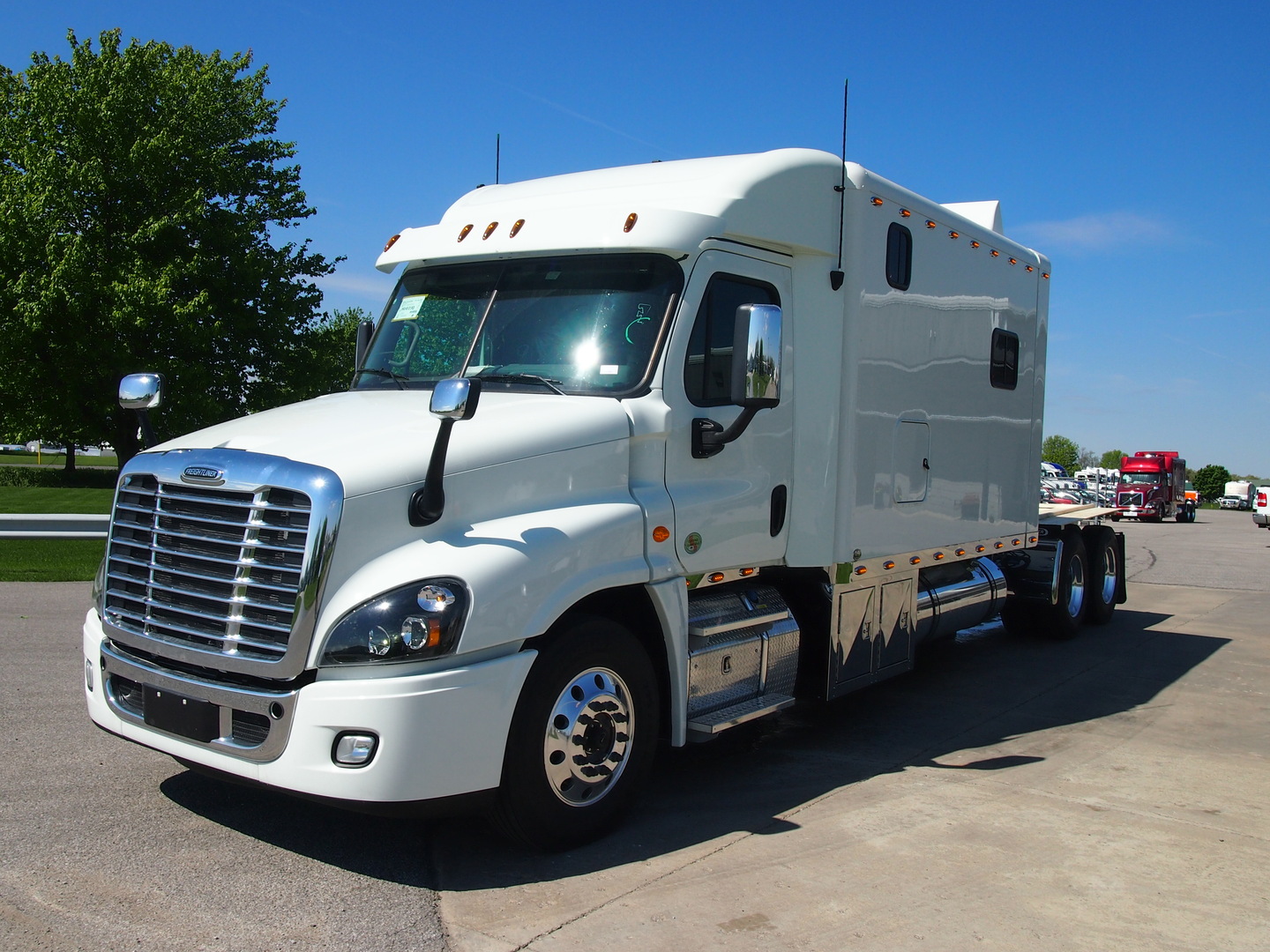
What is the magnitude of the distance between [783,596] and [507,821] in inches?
102

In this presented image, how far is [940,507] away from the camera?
299 inches

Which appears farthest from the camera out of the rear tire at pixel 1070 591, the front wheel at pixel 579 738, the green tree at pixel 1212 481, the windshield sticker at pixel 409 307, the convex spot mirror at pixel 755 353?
the green tree at pixel 1212 481

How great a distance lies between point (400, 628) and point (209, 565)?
92 cm

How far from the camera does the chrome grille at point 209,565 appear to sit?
158 inches

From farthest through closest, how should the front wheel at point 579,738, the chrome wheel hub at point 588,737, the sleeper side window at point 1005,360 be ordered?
the sleeper side window at point 1005,360 → the chrome wheel hub at point 588,737 → the front wheel at point 579,738

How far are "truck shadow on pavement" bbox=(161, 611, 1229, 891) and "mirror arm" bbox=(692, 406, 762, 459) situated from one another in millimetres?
1772

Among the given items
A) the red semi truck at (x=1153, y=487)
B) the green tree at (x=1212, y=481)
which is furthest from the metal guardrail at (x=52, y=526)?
the green tree at (x=1212, y=481)

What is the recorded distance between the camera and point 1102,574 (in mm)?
11578

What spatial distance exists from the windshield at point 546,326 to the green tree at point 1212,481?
116 m

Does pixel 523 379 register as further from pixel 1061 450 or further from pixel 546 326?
pixel 1061 450

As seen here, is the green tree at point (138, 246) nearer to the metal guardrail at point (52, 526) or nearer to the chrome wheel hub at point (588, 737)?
the metal guardrail at point (52, 526)

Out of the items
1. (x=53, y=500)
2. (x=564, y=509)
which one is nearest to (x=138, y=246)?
(x=53, y=500)

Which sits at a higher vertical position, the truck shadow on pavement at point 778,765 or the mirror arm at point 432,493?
the mirror arm at point 432,493

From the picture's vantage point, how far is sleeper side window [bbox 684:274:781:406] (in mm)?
5160
